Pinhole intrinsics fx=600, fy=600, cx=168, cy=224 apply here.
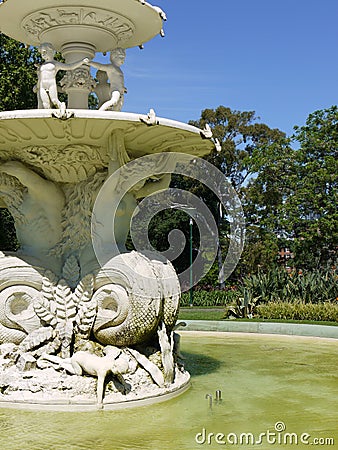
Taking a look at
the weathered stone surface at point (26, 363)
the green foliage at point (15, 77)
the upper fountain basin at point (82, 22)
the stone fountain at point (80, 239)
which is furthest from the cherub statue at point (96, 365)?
the green foliage at point (15, 77)

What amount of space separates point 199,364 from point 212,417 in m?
2.67

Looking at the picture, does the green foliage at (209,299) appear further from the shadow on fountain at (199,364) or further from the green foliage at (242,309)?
the shadow on fountain at (199,364)

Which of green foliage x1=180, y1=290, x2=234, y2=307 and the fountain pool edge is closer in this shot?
the fountain pool edge

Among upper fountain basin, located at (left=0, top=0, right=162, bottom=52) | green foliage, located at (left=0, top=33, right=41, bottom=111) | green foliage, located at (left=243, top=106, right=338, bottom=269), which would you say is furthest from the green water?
green foliage, located at (left=243, top=106, right=338, bottom=269)

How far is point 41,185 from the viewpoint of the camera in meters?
6.70

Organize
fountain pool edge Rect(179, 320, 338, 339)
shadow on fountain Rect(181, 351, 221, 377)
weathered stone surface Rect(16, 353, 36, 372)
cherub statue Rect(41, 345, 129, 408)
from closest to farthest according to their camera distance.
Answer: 1. cherub statue Rect(41, 345, 129, 408)
2. weathered stone surface Rect(16, 353, 36, 372)
3. shadow on fountain Rect(181, 351, 221, 377)
4. fountain pool edge Rect(179, 320, 338, 339)

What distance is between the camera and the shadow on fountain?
7340mm

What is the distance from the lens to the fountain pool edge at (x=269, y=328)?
403 inches

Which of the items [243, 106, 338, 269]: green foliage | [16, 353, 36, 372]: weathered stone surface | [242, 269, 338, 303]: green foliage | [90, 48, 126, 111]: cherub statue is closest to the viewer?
[16, 353, 36, 372]: weathered stone surface

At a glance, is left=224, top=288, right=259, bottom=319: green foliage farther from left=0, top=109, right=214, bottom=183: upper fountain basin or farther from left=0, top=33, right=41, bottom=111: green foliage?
left=0, top=33, right=41, bottom=111: green foliage

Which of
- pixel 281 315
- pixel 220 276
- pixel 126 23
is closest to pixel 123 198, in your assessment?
pixel 126 23

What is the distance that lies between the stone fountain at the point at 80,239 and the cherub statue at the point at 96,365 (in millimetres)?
14

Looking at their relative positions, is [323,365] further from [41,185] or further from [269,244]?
[269,244]

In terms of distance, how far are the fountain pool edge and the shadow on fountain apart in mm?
2628
